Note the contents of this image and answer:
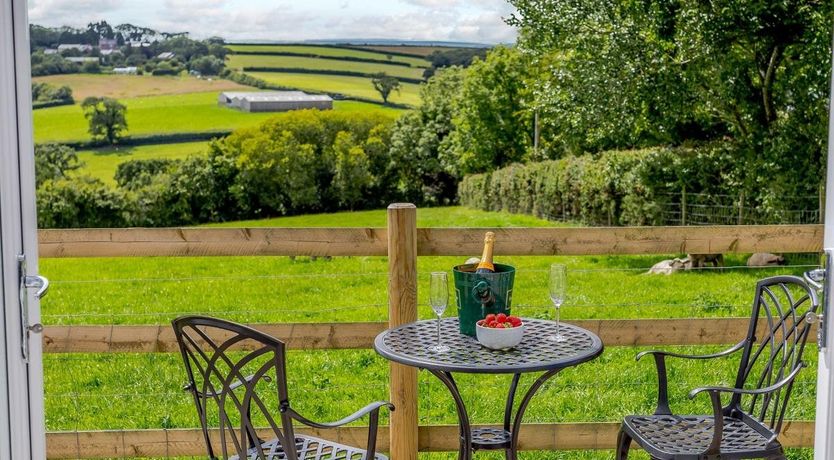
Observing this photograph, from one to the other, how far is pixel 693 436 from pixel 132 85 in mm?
12087

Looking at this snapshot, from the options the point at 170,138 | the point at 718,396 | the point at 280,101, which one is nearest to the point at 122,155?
the point at 170,138

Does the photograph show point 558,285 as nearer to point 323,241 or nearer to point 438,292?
point 438,292

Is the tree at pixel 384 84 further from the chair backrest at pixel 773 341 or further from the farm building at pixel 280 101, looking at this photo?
the chair backrest at pixel 773 341

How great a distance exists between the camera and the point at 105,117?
43.9 feet

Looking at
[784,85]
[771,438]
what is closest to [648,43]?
[784,85]

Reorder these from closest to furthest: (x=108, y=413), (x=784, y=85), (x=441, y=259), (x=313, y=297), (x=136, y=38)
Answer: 1. (x=108, y=413)
2. (x=313, y=297)
3. (x=784, y=85)
4. (x=441, y=259)
5. (x=136, y=38)

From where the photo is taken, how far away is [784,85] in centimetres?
847

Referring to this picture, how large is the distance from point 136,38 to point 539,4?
6.60 metres

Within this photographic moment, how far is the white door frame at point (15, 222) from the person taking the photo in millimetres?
1766

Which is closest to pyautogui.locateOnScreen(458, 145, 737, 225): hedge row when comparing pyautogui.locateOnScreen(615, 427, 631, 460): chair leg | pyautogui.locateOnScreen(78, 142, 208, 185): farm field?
pyautogui.locateOnScreen(78, 142, 208, 185): farm field

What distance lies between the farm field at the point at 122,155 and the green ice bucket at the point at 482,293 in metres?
11.7

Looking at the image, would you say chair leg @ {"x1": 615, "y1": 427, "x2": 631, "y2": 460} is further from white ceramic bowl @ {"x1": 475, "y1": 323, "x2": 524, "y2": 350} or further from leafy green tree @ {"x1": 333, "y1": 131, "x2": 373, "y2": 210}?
leafy green tree @ {"x1": 333, "y1": 131, "x2": 373, "y2": 210}

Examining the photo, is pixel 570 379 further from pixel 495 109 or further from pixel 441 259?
pixel 495 109

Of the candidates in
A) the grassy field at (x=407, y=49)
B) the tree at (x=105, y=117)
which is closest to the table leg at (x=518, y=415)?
the tree at (x=105, y=117)
